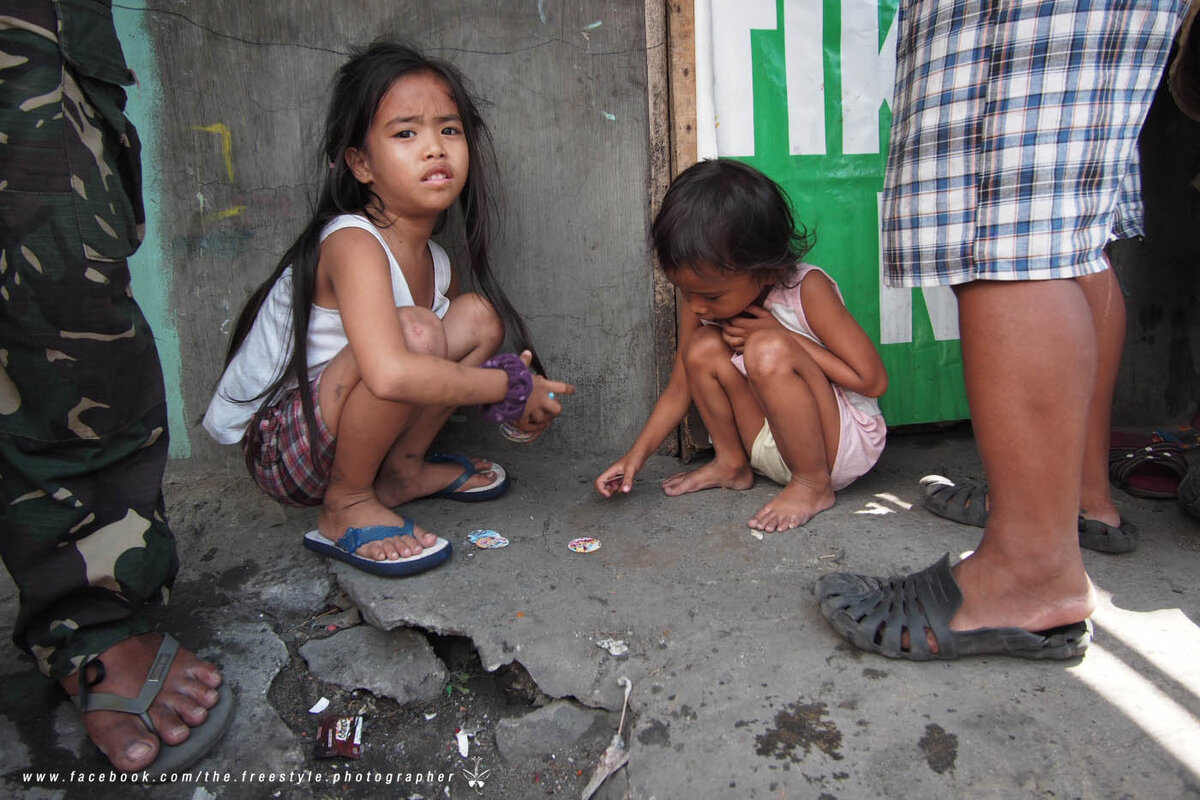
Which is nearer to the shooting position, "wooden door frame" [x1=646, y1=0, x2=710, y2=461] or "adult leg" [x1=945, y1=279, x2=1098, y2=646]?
"adult leg" [x1=945, y1=279, x2=1098, y2=646]

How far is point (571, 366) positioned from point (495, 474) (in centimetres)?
45

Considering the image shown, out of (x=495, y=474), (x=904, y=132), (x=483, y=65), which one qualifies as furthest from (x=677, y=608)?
(x=483, y=65)

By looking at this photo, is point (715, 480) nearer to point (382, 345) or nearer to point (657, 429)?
point (657, 429)

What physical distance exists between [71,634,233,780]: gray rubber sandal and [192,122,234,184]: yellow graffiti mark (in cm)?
150

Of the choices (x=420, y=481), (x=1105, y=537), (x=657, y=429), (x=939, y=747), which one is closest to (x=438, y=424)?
(x=420, y=481)

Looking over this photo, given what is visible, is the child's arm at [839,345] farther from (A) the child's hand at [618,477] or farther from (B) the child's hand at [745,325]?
(A) the child's hand at [618,477]

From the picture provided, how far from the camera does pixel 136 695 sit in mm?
1387

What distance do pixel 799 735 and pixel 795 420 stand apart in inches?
35.7

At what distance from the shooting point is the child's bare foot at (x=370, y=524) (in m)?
1.87

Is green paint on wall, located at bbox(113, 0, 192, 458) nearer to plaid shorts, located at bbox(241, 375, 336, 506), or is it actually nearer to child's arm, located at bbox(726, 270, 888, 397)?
plaid shorts, located at bbox(241, 375, 336, 506)

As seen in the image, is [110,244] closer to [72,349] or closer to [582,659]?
[72,349]

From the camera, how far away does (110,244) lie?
4.46 ft

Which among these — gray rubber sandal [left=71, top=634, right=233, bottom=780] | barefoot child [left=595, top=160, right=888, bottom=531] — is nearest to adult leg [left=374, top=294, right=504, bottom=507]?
barefoot child [left=595, top=160, right=888, bottom=531]

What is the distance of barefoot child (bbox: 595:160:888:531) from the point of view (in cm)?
198
